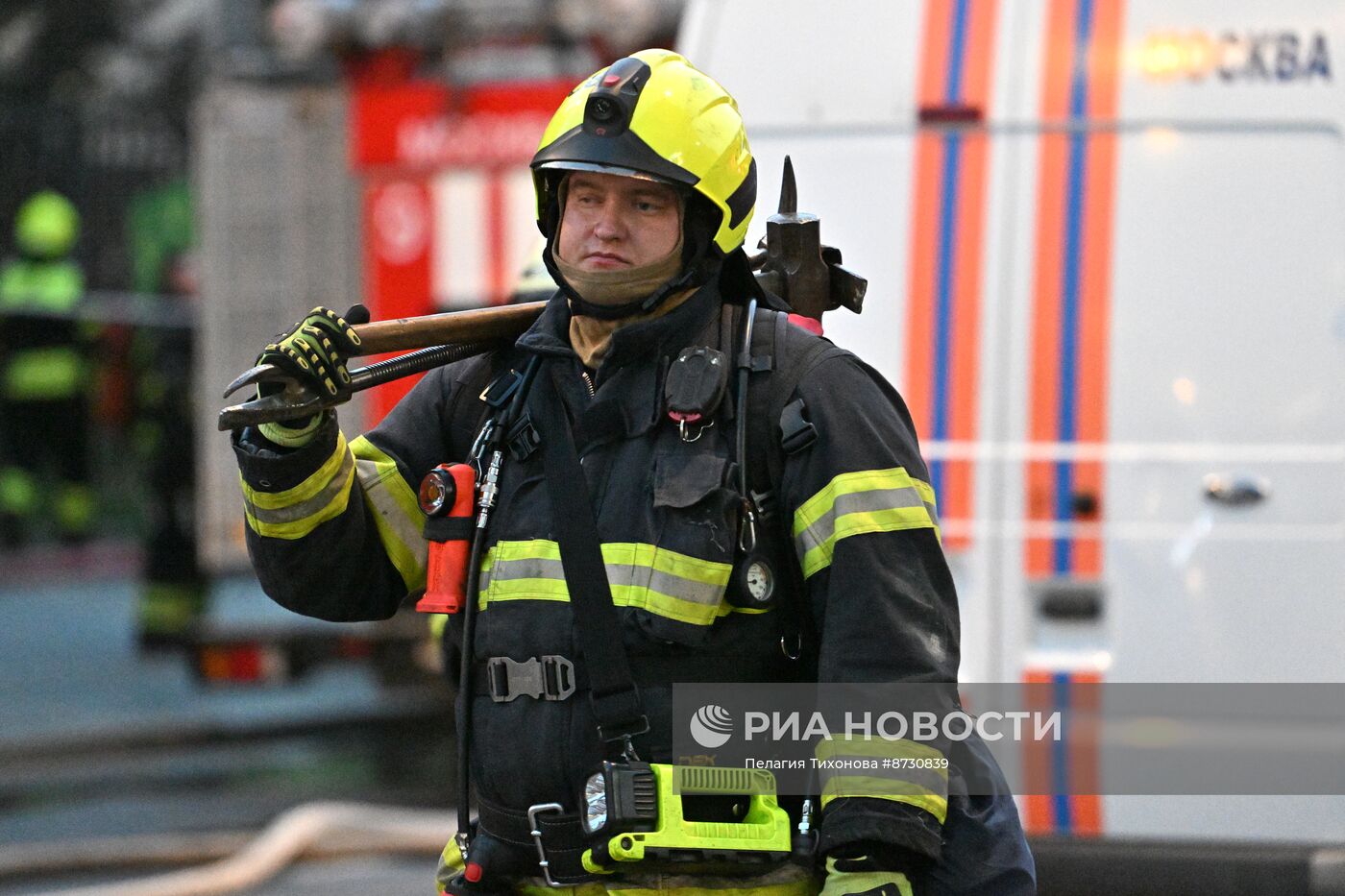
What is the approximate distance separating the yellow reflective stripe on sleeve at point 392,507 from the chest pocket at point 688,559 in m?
0.44

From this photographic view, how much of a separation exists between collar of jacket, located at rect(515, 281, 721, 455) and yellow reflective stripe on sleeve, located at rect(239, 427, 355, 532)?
313mm

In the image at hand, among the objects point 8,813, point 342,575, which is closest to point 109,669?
point 8,813

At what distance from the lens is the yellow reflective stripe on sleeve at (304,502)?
9.04ft

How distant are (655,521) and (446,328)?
1.62 feet

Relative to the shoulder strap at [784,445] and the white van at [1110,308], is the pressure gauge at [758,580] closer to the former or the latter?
the shoulder strap at [784,445]

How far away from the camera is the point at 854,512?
2.64 metres

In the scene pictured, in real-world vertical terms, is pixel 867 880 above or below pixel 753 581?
below

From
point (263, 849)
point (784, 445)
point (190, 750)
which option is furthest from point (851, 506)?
point (190, 750)

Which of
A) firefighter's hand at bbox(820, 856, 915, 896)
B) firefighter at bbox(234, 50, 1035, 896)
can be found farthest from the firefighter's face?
firefighter's hand at bbox(820, 856, 915, 896)

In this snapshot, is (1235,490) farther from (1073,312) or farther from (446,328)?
(446,328)

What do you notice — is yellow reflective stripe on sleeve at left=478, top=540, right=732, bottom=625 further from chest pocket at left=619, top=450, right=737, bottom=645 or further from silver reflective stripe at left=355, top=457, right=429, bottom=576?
silver reflective stripe at left=355, top=457, right=429, bottom=576

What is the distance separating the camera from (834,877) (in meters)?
2.61

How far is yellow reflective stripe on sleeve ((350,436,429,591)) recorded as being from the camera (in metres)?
2.94

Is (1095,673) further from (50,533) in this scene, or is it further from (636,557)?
(50,533)
